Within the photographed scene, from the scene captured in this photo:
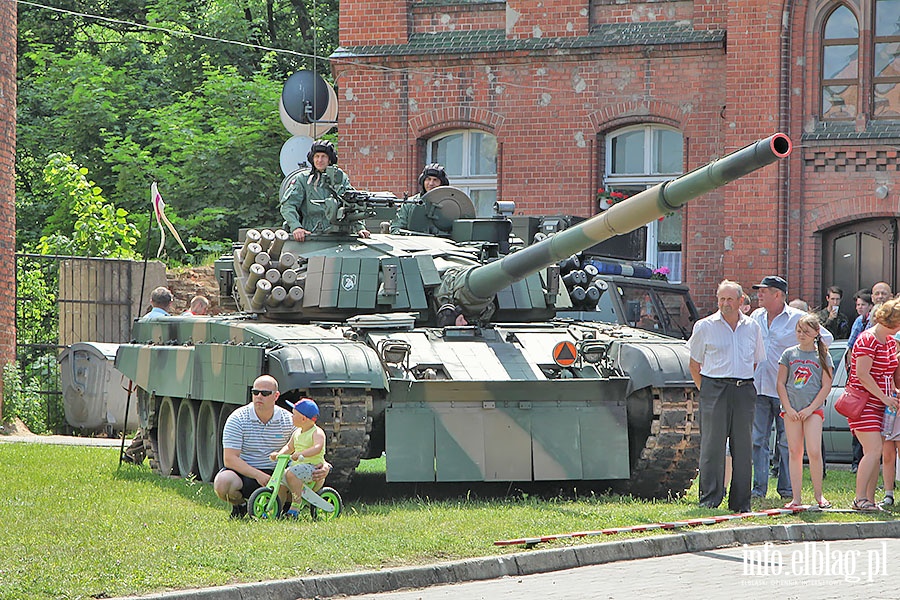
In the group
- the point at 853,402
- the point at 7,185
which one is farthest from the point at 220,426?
the point at 7,185

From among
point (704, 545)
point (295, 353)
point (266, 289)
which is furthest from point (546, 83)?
point (704, 545)

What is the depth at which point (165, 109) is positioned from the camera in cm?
3375

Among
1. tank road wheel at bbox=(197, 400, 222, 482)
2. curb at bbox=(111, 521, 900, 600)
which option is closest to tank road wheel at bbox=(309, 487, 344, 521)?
curb at bbox=(111, 521, 900, 600)

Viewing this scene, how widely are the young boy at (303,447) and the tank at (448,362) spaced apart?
0.40m

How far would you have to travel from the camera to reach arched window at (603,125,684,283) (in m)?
23.8

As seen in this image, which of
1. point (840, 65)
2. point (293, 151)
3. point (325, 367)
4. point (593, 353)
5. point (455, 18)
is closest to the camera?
point (325, 367)

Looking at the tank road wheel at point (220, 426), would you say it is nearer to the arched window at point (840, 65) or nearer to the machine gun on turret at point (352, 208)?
the machine gun on turret at point (352, 208)

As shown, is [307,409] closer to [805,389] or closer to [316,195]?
[316,195]

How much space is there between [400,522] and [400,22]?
1518 cm

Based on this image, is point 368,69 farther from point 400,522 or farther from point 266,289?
point 400,522

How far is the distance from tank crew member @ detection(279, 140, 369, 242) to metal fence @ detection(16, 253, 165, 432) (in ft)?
25.5

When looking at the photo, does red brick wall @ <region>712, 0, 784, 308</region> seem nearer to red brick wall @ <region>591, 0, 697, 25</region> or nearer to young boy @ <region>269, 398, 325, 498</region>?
red brick wall @ <region>591, 0, 697, 25</region>

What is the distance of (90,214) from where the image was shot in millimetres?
24828

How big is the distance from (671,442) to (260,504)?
3.61 metres
